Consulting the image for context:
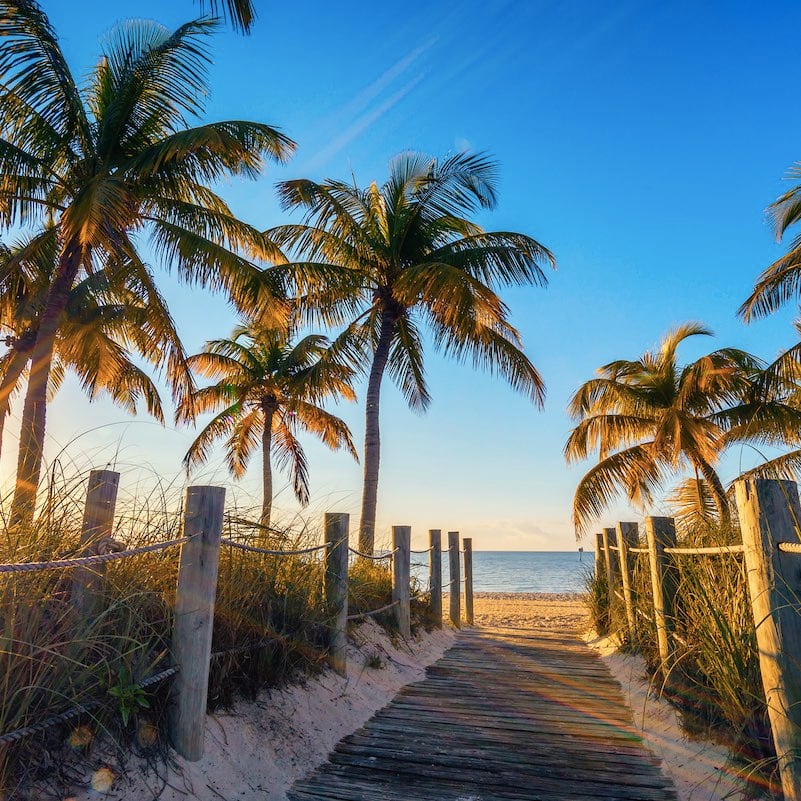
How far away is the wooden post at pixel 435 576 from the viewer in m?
9.37

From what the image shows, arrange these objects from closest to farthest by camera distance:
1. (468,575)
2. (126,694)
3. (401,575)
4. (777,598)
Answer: (126,694) → (777,598) → (401,575) → (468,575)

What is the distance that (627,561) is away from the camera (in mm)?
7047

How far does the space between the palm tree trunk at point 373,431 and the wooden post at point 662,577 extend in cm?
628

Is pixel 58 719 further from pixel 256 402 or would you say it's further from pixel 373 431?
pixel 256 402

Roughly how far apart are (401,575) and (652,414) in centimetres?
936

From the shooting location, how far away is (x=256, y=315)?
408 inches

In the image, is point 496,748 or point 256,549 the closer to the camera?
point 256,549

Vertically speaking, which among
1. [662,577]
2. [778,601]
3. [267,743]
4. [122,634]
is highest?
[662,577]

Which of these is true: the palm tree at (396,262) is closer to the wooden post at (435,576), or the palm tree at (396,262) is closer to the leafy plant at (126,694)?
the wooden post at (435,576)

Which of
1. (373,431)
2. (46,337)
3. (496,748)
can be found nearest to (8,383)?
(46,337)

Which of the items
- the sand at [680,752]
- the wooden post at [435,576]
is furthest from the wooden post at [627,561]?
the wooden post at [435,576]

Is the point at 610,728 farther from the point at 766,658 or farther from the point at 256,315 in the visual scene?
the point at 256,315

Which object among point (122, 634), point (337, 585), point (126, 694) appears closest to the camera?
point (126, 694)

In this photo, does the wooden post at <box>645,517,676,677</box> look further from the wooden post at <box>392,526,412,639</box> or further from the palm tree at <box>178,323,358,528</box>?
the palm tree at <box>178,323,358,528</box>
